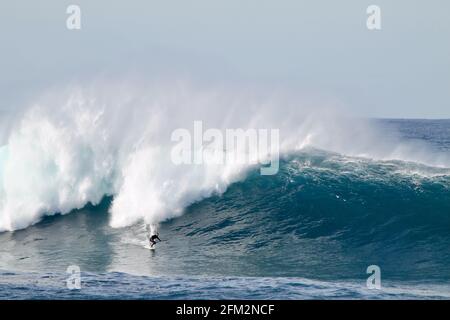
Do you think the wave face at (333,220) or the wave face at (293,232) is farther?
the wave face at (333,220)

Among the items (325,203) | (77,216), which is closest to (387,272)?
(325,203)

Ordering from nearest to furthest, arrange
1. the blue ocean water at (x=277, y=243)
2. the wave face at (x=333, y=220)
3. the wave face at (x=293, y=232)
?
the blue ocean water at (x=277, y=243)
the wave face at (x=293, y=232)
the wave face at (x=333, y=220)

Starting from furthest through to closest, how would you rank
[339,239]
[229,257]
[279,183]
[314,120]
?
[314,120] → [279,183] → [339,239] → [229,257]

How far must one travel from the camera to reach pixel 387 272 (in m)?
14.8

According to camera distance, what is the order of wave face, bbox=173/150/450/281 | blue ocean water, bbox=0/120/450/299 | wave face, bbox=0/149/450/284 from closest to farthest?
blue ocean water, bbox=0/120/450/299 < wave face, bbox=0/149/450/284 < wave face, bbox=173/150/450/281

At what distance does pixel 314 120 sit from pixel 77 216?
1112 centimetres

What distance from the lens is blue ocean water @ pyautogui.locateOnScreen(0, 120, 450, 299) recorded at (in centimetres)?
1313

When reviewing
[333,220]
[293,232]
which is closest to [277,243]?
[293,232]

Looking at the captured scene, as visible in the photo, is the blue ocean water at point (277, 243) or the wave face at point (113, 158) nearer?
the blue ocean water at point (277, 243)

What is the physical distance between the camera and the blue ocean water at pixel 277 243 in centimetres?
1313

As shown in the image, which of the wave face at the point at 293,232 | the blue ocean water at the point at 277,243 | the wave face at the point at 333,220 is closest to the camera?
the blue ocean water at the point at 277,243

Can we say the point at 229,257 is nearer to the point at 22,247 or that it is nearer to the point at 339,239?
the point at 339,239

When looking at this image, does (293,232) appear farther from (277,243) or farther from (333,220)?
Answer: (333,220)

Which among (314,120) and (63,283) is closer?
(63,283)
